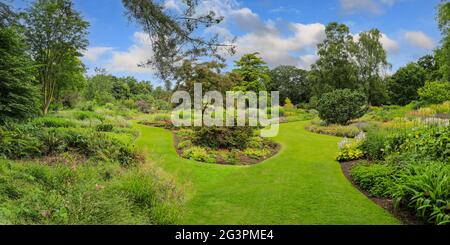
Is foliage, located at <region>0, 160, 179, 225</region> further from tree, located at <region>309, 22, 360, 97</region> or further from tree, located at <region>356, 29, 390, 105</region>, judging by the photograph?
tree, located at <region>356, 29, 390, 105</region>

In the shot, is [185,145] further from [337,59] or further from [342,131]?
[337,59]

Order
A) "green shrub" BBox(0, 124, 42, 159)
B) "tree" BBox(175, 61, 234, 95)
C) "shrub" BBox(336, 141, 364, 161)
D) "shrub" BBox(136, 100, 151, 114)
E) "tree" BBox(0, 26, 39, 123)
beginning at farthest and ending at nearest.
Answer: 1. "shrub" BBox(136, 100, 151, 114)
2. "tree" BBox(175, 61, 234, 95)
3. "tree" BBox(0, 26, 39, 123)
4. "shrub" BBox(336, 141, 364, 161)
5. "green shrub" BBox(0, 124, 42, 159)

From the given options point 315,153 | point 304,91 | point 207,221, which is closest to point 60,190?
point 207,221

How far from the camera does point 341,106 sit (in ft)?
55.0

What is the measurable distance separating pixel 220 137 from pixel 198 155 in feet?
5.62

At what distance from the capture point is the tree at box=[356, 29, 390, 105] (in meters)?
30.1

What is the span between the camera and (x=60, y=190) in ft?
14.4

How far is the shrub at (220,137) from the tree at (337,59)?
68.2 feet

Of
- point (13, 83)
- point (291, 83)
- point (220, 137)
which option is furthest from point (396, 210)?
point (291, 83)

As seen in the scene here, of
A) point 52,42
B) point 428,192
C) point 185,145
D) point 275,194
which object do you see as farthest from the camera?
point 52,42

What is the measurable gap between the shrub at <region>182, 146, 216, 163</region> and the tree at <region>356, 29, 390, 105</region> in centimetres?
2589

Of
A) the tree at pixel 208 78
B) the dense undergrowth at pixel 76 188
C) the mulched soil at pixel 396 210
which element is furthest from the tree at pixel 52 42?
the mulched soil at pixel 396 210

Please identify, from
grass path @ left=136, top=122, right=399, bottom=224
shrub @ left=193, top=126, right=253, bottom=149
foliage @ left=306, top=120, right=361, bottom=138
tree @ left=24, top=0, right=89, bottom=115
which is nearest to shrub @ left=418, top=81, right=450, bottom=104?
foliage @ left=306, top=120, right=361, bottom=138

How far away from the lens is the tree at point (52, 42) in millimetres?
16375
